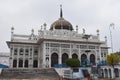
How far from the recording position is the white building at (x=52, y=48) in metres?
44.0

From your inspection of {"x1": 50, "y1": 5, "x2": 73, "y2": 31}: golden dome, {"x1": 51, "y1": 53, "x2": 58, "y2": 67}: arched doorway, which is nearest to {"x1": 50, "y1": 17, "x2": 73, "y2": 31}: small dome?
{"x1": 50, "y1": 5, "x2": 73, "y2": 31}: golden dome

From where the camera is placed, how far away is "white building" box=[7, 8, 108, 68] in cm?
4398

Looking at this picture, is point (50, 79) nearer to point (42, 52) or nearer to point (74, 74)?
point (74, 74)

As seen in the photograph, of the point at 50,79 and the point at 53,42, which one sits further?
the point at 53,42

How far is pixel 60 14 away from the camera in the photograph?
55344mm

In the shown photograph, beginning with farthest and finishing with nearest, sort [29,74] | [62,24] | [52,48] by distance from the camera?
[62,24] < [52,48] < [29,74]

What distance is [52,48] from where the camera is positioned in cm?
4422

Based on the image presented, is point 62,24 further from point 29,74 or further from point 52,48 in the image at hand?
point 29,74

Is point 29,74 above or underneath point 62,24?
underneath

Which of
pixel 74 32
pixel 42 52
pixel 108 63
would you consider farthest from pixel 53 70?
pixel 74 32

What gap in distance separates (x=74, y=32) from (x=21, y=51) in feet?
46.3

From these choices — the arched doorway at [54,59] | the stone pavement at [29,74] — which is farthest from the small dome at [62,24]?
the stone pavement at [29,74]

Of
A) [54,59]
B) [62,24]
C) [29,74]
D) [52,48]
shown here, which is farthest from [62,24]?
[29,74]

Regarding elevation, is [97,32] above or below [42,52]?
above
